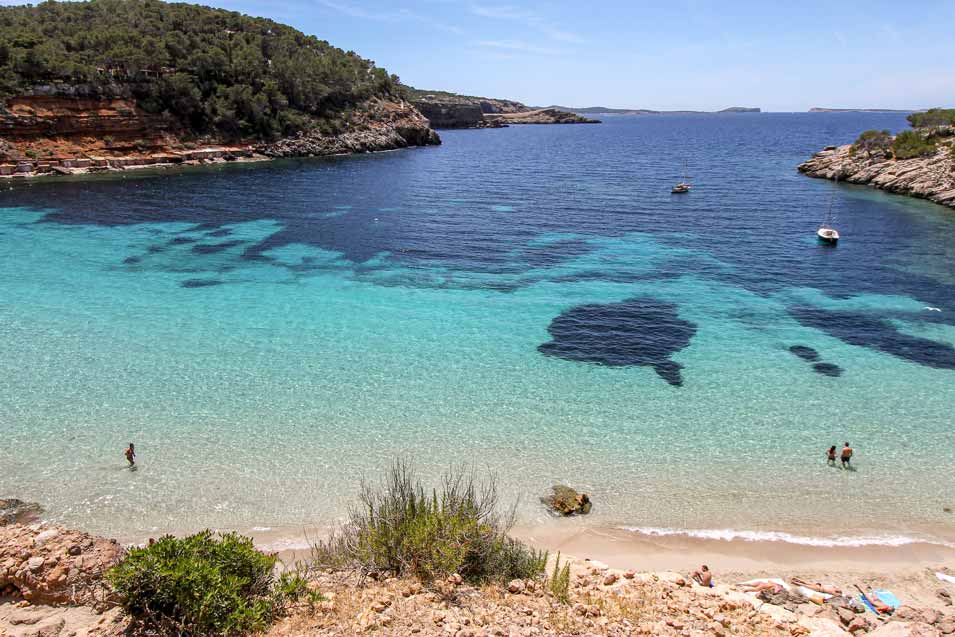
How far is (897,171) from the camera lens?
2749 inches

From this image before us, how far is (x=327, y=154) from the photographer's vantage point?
106625mm

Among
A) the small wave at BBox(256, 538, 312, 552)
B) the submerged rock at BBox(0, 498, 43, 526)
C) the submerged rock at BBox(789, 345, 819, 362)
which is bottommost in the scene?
the small wave at BBox(256, 538, 312, 552)

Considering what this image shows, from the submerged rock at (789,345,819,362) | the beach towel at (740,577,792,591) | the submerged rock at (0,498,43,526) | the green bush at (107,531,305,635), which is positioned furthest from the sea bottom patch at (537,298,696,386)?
the submerged rock at (0,498,43,526)

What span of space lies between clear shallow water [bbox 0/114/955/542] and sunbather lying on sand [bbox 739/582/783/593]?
9.47 feet

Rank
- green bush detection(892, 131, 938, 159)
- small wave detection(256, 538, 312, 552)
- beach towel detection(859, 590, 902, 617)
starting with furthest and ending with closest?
green bush detection(892, 131, 938, 159) < small wave detection(256, 538, 312, 552) < beach towel detection(859, 590, 902, 617)

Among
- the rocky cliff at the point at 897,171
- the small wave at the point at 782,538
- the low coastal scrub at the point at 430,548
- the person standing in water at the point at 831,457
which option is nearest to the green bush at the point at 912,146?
the rocky cliff at the point at 897,171

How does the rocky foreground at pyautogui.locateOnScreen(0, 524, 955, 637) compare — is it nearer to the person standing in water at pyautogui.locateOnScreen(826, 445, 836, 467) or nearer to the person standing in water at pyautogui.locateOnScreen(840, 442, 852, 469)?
the person standing in water at pyautogui.locateOnScreen(840, 442, 852, 469)

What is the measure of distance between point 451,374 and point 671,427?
9518 millimetres

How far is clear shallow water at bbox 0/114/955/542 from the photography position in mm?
17781

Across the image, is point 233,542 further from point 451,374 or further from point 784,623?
point 451,374

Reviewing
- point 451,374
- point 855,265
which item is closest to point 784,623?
point 451,374

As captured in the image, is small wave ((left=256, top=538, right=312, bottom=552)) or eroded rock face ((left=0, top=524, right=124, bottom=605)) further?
small wave ((left=256, top=538, right=312, bottom=552))

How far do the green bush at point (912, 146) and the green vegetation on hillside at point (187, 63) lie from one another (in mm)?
97240

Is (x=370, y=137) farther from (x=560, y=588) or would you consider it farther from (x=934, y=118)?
(x=560, y=588)
